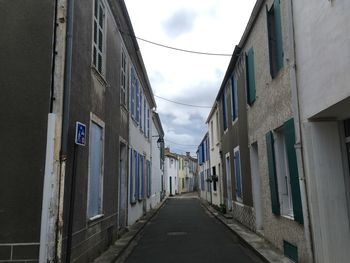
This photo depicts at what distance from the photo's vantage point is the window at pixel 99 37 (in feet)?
28.2

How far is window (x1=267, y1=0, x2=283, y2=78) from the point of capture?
7.97m

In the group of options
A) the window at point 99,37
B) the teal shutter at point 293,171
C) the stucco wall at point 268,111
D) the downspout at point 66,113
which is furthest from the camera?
the window at point 99,37

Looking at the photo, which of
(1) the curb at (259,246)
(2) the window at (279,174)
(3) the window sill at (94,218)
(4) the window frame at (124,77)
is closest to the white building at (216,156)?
(1) the curb at (259,246)

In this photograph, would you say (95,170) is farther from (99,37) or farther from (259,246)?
(259,246)

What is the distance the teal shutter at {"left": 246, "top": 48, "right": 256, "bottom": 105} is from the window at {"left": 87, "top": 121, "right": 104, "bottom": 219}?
439cm

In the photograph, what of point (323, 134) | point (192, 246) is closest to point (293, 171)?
point (323, 134)

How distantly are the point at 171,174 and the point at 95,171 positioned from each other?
43169 mm

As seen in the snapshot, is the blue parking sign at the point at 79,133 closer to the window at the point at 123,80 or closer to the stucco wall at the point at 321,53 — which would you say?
the stucco wall at the point at 321,53

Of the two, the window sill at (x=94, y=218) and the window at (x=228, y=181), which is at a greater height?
the window at (x=228, y=181)

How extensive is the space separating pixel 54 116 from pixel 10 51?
4.08 ft

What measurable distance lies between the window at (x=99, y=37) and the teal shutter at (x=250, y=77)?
13.4 feet

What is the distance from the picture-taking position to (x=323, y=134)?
6.33 metres

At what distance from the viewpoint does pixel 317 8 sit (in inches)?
230

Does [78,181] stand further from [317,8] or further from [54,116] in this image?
[317,8]
